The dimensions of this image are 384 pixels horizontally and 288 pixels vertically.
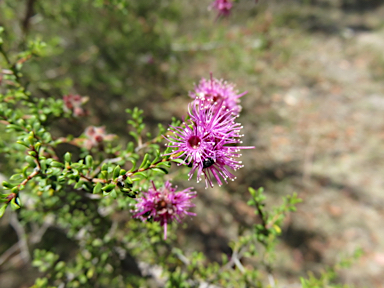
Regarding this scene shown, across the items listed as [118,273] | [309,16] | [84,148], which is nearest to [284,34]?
[309,16]

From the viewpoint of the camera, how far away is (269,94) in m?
4.45

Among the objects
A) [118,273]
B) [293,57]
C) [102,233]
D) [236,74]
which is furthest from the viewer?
[293,57]

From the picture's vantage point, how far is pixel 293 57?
4.75m

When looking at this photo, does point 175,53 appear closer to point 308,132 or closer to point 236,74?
point 236,74

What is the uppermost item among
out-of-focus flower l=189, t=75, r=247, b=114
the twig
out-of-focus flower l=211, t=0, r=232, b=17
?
out-of-focus flower l=211, t=0, r=232, b=17

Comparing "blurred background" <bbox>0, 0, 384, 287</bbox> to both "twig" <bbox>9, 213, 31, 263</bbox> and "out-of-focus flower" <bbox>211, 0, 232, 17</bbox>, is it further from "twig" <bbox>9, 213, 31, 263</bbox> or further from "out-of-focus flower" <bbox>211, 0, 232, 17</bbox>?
"out-of-focus flower" <bbox>211, 0, 232, 17</bbox>

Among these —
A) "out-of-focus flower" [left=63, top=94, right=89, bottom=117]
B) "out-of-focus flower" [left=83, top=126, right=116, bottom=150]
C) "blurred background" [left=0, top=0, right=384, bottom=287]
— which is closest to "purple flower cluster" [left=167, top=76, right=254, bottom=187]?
"out-of-focus flower" [left=83, top=126, right=116, bottom=150]

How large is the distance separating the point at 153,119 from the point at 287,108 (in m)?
2.65

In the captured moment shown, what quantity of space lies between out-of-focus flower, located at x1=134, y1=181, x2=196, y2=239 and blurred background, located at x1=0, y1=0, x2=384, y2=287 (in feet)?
6.06

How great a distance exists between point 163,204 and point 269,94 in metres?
3.91

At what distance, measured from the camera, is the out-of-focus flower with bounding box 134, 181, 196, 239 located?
47.4 inches

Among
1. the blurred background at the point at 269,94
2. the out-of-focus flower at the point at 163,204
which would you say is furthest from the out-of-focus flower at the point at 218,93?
the blurred background at the point at 269,94

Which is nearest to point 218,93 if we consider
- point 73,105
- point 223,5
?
point 223,5

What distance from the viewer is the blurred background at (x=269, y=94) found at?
332cm
